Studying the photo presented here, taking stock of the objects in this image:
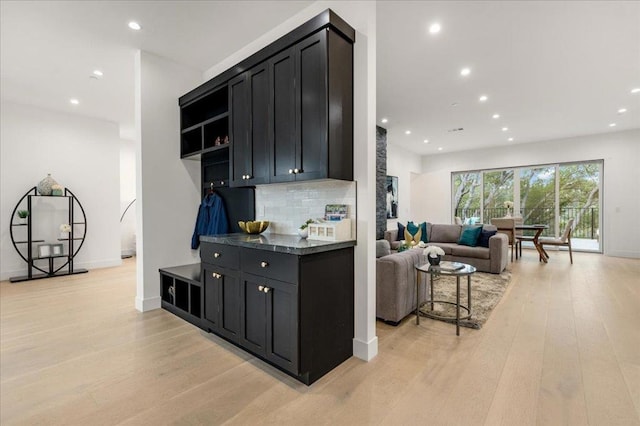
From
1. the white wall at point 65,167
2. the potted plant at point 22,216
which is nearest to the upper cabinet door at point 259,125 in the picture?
the potted plant at point 22,216

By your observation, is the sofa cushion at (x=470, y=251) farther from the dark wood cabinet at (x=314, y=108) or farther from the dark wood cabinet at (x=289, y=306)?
the dark wood cabinet at (x=314, y=108)

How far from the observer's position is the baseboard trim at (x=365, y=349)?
2311 mm

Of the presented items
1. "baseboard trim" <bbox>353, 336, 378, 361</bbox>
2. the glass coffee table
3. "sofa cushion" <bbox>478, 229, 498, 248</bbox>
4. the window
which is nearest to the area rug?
the glass coffee table

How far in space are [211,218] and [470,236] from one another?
4.92 m

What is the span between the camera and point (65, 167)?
5.59 m

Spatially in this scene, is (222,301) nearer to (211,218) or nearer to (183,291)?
(183,291)

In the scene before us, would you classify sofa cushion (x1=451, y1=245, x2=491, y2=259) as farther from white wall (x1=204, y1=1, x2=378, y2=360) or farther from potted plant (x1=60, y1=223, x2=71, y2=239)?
potted plant (x1=60, y1=223, x2=71, y2=239)

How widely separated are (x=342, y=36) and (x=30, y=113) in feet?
20.2

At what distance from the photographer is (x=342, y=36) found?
227 cm

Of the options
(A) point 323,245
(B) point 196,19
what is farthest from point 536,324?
(B) point 196,19

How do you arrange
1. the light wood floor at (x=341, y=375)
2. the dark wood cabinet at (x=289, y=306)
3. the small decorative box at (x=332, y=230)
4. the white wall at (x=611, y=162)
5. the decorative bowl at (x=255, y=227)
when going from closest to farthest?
1. the light wood floor at (x=341, y=375)
2. the dark wood cabinet at (x=289, y=306)
3. the small decorative box at (x=332, y=230)
4. the decorative bowl at (x=255, y=227)
5. the white wall at (x=611, y=162)

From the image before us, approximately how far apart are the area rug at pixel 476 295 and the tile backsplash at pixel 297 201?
177 cm

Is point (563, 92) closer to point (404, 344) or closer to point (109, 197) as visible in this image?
point (404, 344)

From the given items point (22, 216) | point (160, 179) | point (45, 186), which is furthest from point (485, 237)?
point (22, 216)
